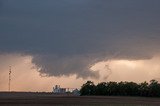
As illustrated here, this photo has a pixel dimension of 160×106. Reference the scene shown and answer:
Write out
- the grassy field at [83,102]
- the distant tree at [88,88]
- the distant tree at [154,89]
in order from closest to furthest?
the grassy field at [83,102] → the distant tree at [154,89] → the distant tree at [88,88]

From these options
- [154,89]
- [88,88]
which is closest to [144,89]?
[154,89]

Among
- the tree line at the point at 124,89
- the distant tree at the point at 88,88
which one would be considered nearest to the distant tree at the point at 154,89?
the tree line at the point at 124,89

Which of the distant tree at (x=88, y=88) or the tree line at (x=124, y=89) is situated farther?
the distant tree at (x=88, y=88)

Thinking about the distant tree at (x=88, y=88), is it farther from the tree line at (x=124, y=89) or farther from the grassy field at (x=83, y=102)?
the grassy field at (x=83, y=102)

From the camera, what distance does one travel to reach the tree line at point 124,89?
6412 inches

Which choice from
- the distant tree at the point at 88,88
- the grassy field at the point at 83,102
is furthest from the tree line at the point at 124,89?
the grassy field at the point at 83,102

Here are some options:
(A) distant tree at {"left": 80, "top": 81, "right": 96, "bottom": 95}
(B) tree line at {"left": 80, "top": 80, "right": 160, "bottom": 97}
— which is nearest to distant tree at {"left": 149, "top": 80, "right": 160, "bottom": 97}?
(B) tree line at {"left": 80, "top": 80, "right": 160, "bottom": 97}

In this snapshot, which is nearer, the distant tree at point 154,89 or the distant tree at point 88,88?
the distant tree at point 154,89

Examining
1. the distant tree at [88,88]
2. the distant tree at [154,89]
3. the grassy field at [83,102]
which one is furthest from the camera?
the distant tree at [88,88]

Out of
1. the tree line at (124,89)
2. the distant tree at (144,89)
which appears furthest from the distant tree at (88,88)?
the distant tree at (144,89)

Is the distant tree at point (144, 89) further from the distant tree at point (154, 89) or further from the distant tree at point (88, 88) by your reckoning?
the distant tree at point (88, 88)

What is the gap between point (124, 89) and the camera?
544 feet

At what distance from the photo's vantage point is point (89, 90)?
173 metres

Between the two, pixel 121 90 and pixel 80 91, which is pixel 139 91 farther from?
pixel 80 91
